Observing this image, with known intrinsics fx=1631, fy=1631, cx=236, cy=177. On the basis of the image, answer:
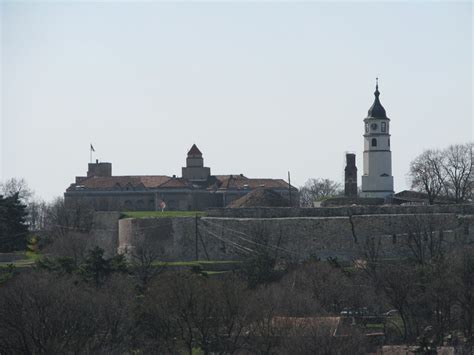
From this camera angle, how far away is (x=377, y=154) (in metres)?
81.1

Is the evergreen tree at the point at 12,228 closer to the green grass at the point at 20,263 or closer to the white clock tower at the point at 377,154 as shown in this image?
the green grass at the point at 20,263

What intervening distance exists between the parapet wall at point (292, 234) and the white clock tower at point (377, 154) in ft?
36.2

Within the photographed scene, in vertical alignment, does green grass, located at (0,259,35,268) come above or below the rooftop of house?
below

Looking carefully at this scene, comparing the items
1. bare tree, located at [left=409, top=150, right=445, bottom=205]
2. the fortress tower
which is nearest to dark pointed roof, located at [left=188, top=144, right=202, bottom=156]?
the fortress tower

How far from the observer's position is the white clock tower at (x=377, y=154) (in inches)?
3194

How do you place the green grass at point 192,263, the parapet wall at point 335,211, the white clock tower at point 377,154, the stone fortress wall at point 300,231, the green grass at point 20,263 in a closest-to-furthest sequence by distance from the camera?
1. the green grass at point 192,263
2. the green grass at point 20,263
3. the stone fortress wall at point 300,231
4. the parapet wall at point 335,211
5. the white clock tower at point 377,154

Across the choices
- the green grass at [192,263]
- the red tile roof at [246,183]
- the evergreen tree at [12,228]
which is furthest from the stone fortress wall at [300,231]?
the red tile roof at [246,183]

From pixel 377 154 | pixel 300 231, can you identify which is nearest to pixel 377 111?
pixel 377 154

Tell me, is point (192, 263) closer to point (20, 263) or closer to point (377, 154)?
point (20, 263)

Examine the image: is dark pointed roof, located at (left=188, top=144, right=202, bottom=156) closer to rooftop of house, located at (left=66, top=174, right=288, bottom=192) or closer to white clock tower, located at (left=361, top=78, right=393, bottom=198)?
rooftop of house, located at (left=66, top=174, right=288, bottom=192)

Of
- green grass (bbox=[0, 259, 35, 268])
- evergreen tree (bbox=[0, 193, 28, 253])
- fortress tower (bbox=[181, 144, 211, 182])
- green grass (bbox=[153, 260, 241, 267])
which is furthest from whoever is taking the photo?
fortress tower (bbox=[181, 144, 211, 182])

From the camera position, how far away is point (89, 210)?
86.1 metres

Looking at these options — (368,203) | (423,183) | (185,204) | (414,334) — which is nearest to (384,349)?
(414,334)

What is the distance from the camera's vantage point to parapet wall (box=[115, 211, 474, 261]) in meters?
68.8
